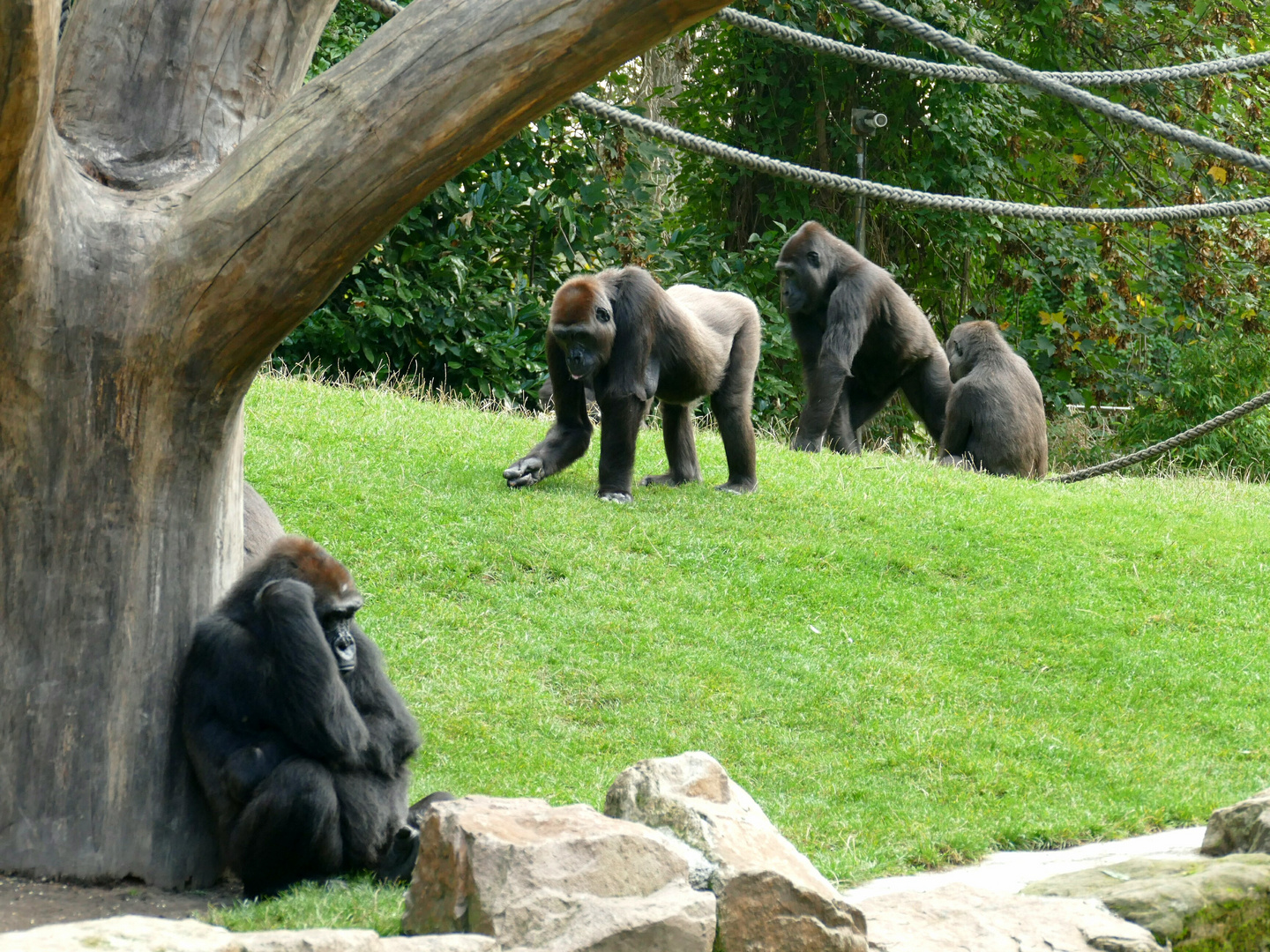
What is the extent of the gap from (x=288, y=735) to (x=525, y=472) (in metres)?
4.87

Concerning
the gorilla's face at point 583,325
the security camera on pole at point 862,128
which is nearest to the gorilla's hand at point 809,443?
the gorilla's face at point 583,325

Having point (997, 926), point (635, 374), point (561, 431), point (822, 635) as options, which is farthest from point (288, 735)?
point (561, 431)

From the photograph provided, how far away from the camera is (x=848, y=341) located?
38.1 ft

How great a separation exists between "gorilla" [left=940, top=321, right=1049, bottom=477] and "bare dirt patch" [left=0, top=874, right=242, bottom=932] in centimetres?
907

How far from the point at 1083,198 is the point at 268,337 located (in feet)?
58.9

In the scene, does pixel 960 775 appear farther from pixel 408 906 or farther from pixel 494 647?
pixel 408 906

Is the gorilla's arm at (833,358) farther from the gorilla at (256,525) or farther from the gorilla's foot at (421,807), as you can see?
the gorilla's foot at (421,807)

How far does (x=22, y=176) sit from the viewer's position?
10.5 feet

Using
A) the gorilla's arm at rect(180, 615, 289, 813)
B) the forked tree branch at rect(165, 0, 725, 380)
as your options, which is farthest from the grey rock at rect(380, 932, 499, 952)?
the forked tree branch at rect(165, 0, 725, 380)

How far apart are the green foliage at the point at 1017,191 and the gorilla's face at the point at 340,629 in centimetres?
1158

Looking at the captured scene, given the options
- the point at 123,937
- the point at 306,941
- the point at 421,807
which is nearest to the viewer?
the point at 123,937

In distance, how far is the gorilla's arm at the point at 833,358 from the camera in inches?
454

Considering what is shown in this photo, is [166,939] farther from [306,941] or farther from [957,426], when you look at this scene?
[957,426]

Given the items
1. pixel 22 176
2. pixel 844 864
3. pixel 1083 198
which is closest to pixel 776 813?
pixel 844 864
